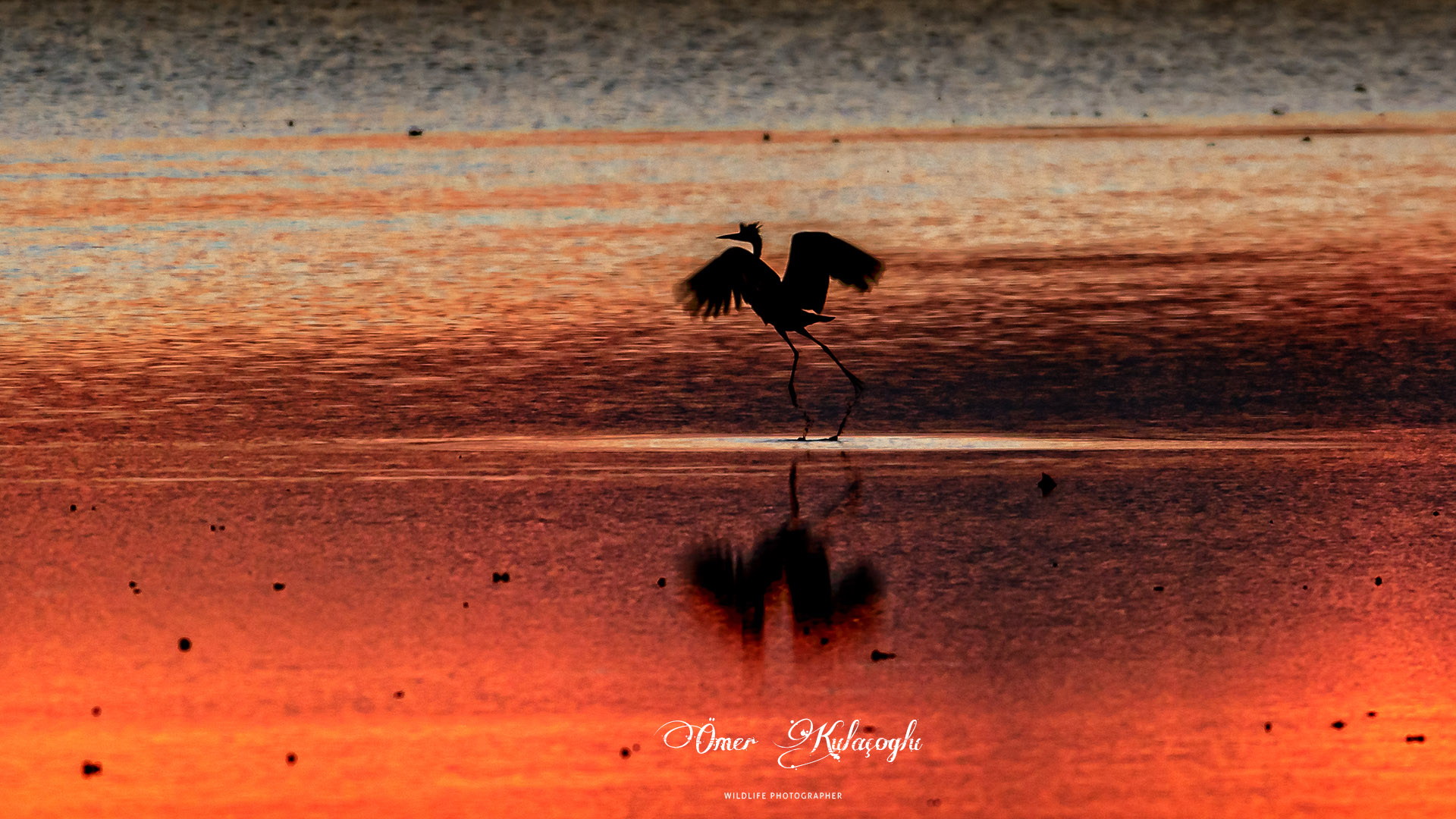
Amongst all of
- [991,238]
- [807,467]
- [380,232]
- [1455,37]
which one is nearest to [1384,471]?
[807,467]

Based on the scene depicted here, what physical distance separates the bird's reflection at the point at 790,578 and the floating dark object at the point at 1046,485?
2.51ft

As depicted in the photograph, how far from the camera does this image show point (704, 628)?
602 cm

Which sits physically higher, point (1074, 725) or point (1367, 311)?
point (1074, 725)

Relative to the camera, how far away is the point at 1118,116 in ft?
64.4

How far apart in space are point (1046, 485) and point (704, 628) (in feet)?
7.01

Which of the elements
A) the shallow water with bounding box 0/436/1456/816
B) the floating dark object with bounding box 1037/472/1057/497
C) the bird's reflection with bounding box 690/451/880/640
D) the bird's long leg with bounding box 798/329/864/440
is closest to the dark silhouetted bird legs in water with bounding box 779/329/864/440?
the bird's long leg with bounding box 798/329/864/440

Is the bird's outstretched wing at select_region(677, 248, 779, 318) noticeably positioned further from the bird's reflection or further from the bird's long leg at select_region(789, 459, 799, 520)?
the bird's reflection

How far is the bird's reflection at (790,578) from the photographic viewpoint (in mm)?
6164

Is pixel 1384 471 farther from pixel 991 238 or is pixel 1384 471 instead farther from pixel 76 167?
pixel 76 167

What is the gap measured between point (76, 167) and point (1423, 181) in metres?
10.8

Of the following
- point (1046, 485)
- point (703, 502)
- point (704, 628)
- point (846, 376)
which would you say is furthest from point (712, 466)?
point (704, 628)

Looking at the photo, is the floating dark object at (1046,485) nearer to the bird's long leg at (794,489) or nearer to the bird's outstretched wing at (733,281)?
the bird's long leg at (794,489)

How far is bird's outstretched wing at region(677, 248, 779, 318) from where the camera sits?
977cm

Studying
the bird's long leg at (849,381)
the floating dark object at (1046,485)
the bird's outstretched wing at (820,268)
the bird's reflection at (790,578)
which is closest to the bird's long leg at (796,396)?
the bird's long leg at (849,381)
